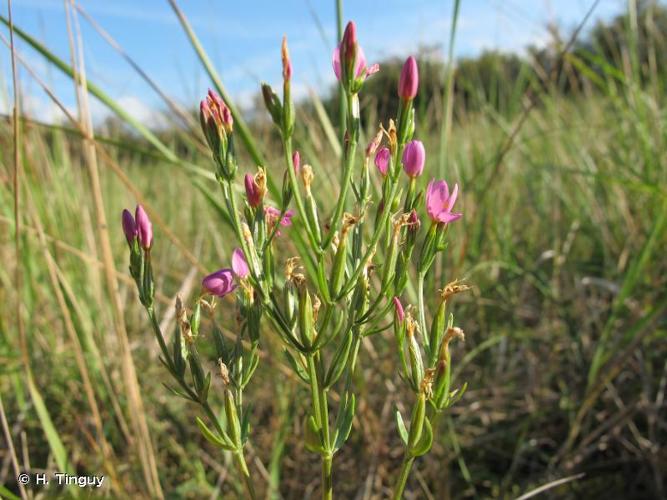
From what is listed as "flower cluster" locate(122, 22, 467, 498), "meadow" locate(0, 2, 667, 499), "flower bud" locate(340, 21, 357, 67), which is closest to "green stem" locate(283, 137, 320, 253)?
"flower cluster" locate(122, 22, 467, 498)

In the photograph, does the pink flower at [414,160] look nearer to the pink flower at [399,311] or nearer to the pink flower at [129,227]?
the pink flower at [399,311]

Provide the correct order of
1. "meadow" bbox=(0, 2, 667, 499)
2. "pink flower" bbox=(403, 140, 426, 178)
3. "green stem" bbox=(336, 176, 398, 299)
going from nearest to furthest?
"green stem" bbox=(336, 176, 398, 299), "pink flower" bbox=(403, 140, 426, 178), "meadow" bbox=(0, 2, 667, 499)

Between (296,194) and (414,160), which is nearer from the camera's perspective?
(296,194)

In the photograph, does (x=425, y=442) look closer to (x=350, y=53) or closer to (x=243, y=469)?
(x=243, y=469)

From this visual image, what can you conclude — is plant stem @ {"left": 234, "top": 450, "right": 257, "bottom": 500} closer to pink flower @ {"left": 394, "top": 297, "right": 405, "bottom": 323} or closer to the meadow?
pink flower @ {"left": 394, "top": 297, "right": 405, "bottom": 323}

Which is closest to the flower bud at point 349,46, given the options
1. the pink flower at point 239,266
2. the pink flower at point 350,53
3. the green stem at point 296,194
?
the pink flower at point 350,53

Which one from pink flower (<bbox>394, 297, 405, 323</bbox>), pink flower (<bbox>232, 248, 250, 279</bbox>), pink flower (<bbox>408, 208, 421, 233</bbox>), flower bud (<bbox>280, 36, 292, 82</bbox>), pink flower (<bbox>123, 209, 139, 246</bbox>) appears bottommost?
pink flower (<bbox>394, 297, 405, 323</bbox>)

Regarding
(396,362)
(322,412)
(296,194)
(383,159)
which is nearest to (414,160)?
(383,159)
